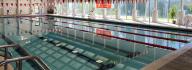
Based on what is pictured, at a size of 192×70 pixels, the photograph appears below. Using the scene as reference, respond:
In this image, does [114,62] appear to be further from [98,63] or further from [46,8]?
[46,8]

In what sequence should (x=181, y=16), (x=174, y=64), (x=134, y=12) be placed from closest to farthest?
(x=174, y=64) < (x=181, y=16) < (x=134, y=12)

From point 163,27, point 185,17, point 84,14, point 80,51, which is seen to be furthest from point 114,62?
point 84,14

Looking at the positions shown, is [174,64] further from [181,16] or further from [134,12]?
[134,12]

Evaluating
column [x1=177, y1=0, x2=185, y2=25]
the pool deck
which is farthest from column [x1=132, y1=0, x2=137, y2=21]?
the pool deck

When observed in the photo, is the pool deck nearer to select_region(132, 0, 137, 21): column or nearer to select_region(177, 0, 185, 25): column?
select_region(177, 0, 185, 25): column

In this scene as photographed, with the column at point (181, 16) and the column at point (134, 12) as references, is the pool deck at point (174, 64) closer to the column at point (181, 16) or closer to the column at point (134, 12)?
the column at point (181, 16)

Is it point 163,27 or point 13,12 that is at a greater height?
point 13,12

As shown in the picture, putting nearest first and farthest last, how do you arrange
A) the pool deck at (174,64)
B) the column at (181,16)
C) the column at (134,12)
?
the pool deck at (174,64) → the column at (181,16) → the column at (134,12)

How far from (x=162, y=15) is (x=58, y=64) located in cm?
1244

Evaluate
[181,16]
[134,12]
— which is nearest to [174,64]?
[181,16]

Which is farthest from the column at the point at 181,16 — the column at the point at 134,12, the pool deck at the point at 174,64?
the pool deck at the point at 174,64

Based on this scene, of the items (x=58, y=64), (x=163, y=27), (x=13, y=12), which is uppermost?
(x=13, y=12)

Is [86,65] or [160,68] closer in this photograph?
[160,68]

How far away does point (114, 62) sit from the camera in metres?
5.44
